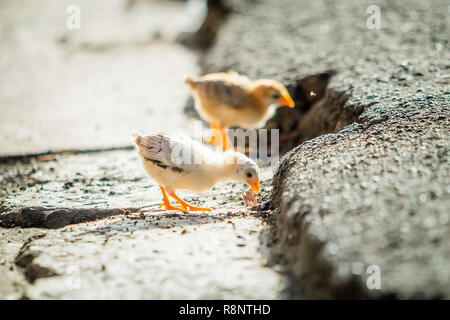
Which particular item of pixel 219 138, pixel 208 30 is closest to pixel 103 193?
pixel 219 138

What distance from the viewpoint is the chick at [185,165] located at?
3801mm

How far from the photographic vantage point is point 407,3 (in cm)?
749

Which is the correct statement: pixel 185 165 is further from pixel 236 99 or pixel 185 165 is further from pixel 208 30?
pixel 208 30

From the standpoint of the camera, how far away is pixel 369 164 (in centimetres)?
300

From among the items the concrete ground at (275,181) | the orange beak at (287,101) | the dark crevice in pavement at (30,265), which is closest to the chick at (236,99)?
the orange beak at (287,101)

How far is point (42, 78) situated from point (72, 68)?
0.60 meters

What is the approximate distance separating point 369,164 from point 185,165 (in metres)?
1.50

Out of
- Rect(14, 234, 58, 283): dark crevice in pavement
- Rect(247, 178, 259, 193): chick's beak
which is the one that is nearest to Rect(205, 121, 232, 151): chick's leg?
Rect(247, 178, 259, 193): chick's beak

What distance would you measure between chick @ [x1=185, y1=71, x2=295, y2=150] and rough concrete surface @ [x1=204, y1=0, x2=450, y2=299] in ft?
1.54

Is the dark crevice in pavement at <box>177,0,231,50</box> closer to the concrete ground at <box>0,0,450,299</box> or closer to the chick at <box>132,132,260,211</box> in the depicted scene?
the concrete ground at <box>0,0,450,299</box>

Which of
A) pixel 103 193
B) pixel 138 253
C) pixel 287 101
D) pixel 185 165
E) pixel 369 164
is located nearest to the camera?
pixel 138 253

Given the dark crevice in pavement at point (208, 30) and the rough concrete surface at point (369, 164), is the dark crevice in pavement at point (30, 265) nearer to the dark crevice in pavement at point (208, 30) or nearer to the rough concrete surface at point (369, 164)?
the rough concrete surface at point (369, 164)

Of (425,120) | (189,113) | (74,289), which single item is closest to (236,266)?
(74,289)
